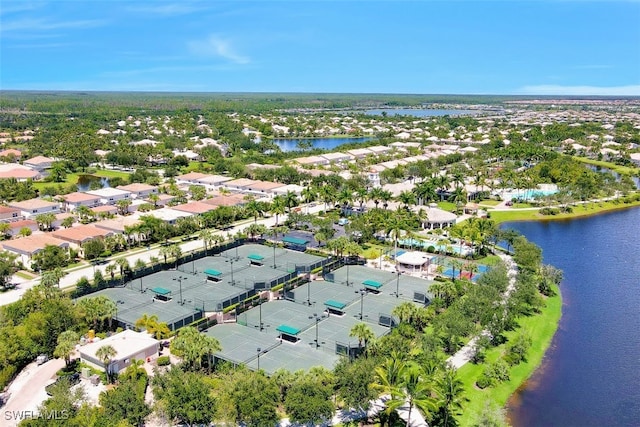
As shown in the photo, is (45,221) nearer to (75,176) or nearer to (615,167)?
(75,176)

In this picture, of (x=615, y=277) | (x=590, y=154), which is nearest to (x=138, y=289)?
(x=615, y=277)

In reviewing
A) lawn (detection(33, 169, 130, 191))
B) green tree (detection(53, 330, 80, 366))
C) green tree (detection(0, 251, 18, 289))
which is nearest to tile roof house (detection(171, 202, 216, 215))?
green tree (detection(0, 251, 18, 289))

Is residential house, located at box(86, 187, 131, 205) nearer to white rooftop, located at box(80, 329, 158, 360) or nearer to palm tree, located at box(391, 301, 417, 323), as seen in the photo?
white rooftop, located at box(80, 329, 158, 360)

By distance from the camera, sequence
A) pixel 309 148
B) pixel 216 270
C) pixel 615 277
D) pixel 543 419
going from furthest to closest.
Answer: pixel 309 148 < pixel 615 277 < pixel 216 270 < pixel 543 419

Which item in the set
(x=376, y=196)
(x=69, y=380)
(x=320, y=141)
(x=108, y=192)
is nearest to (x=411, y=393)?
(x=69, y=380)

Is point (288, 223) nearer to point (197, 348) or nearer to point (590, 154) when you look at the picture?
point (197, 348)

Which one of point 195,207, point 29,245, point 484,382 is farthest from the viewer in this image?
point 195,207
